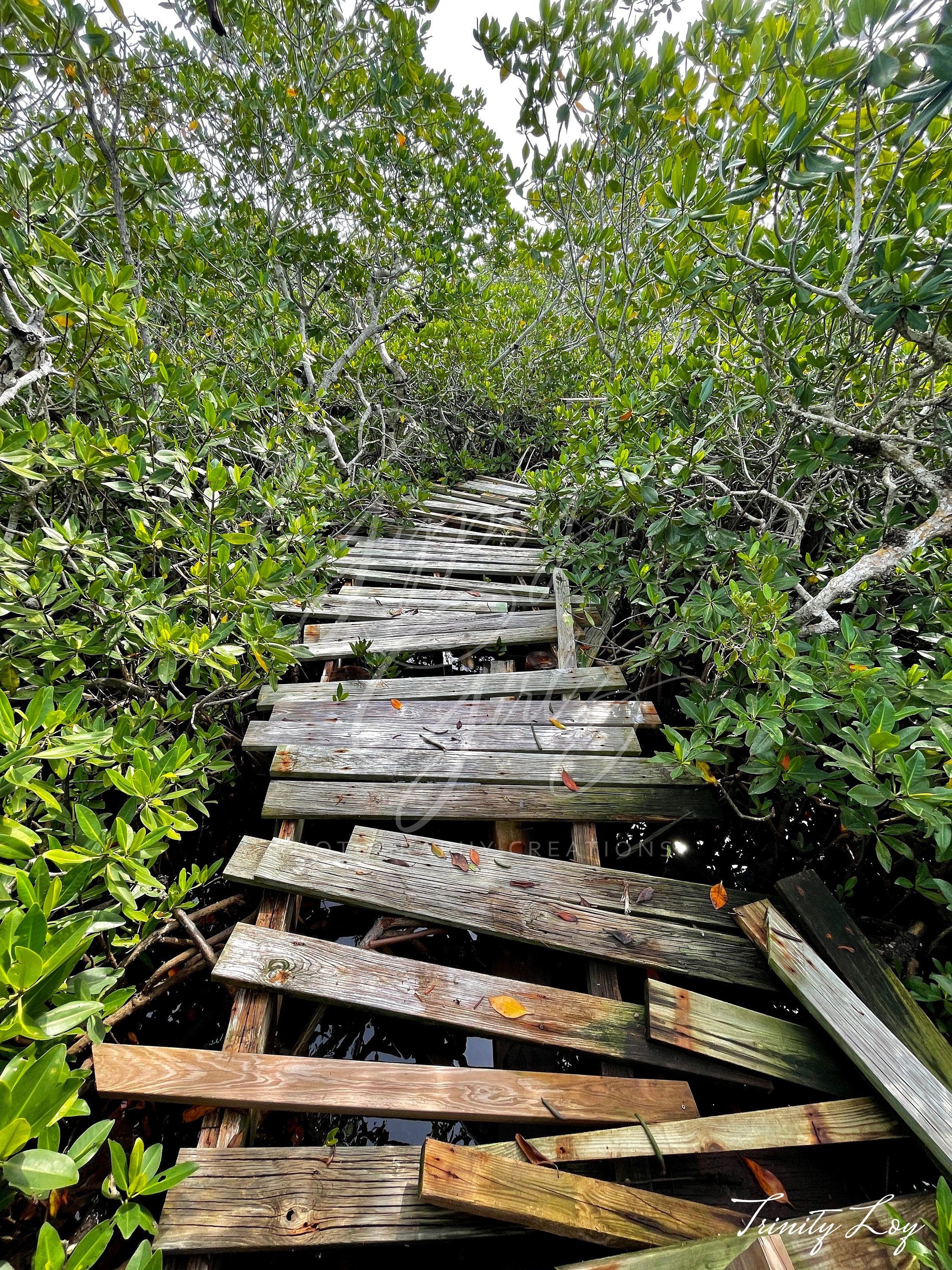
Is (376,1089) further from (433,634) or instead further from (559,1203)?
(433,634)

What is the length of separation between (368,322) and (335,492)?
3131 millimetres

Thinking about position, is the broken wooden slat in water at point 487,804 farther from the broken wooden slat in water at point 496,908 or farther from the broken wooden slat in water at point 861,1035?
the broken wooden slat in water at point 861,1035

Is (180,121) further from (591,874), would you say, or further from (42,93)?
(591,874)

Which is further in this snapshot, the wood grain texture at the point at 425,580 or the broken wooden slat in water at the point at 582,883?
the wood grain texture at the point at 425,580

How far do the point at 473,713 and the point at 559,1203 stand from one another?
69.1 inches

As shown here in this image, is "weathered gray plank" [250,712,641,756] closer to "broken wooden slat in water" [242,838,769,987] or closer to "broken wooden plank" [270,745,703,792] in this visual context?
"broken wooden plank" [270,745,703,792]

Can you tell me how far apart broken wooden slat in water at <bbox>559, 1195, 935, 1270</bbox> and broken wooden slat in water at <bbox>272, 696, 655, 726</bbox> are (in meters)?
1.59

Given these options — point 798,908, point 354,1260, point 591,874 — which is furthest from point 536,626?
point 354,1260

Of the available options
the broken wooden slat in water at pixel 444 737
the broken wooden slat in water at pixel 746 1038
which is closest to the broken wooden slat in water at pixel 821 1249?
the broken wooden slat in water at pixel 746 1038

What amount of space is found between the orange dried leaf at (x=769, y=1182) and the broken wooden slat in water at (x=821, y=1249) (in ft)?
0.62

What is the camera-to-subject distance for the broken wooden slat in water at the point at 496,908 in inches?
63.9

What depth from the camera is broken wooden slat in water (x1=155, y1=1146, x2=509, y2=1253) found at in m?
1.10

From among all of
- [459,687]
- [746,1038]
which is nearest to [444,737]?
[459,687]

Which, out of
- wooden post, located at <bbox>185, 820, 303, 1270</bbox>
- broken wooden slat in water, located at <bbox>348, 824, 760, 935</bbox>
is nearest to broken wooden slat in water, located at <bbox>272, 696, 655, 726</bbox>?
broken wooden slat in water, located at <bbox>348, 824, 760, 935</bbox>
